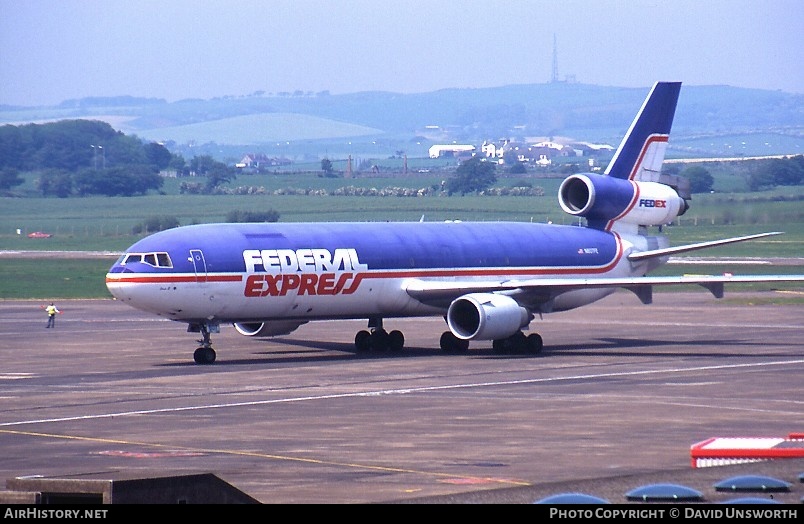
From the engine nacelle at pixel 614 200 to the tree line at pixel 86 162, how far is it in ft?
288

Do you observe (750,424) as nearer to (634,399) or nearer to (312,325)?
(634,399)

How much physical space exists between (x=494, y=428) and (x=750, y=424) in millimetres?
4770

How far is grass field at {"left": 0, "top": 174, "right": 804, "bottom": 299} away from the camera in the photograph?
76062 mm

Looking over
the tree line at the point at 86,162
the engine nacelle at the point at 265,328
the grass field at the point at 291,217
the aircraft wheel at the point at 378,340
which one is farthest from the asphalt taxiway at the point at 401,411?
the tree line at the point at 86,162

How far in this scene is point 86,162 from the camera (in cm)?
15825

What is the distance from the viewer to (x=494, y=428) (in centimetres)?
2653

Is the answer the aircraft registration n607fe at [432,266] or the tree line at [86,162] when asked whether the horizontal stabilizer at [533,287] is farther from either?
the tree line at [86,162]

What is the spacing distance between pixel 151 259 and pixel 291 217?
198 feet

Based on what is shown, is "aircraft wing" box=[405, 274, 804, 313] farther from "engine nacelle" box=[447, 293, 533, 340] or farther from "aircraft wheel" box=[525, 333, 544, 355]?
"aircraft wheel" box=[525, 333, 544, 355]

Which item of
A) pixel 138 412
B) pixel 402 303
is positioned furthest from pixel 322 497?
pixel 402 303

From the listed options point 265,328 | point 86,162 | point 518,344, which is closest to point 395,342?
point 265,328

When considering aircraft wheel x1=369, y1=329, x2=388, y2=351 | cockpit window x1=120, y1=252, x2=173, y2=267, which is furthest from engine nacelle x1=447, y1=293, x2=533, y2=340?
cockpit window x1=120, y1=252, x2=173, y2=267

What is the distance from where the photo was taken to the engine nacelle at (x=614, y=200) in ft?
157

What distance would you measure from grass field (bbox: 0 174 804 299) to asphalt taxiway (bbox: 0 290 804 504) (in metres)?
24.9
